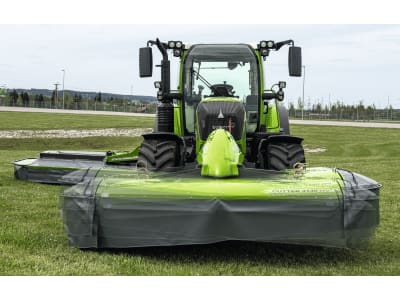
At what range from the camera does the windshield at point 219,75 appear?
801cm

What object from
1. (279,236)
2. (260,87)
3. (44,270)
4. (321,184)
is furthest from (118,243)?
(260,87)

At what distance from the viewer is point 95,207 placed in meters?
5.41

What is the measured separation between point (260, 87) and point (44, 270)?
4257 millimetres

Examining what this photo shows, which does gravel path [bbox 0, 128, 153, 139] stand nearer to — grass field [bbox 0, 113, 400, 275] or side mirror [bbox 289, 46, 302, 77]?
grass field [bbox 0, 113, 400, 275]

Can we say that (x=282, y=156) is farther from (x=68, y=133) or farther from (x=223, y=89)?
(x=68, y=133)

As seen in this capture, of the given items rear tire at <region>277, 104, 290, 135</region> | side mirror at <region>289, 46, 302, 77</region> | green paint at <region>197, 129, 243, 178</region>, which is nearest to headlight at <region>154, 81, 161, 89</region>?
side mirror at <region>289, 46, 302, 77</region>

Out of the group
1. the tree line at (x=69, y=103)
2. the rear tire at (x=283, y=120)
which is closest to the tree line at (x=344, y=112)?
the tree line at (x=69, y=103)

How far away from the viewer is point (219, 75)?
811 cm

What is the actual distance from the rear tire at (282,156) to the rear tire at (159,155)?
112 cm

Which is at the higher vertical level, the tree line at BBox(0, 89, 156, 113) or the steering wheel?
the tree line at BBox(0, 89, 156, 113)

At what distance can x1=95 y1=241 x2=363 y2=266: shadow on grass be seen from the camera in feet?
17.7

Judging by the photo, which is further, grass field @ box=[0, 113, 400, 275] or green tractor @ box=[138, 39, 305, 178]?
green tractor @ box=[138, 39, 305, 178]

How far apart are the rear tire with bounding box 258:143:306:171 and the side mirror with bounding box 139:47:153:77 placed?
1.79 metres

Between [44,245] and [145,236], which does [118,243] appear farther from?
[44,245]
